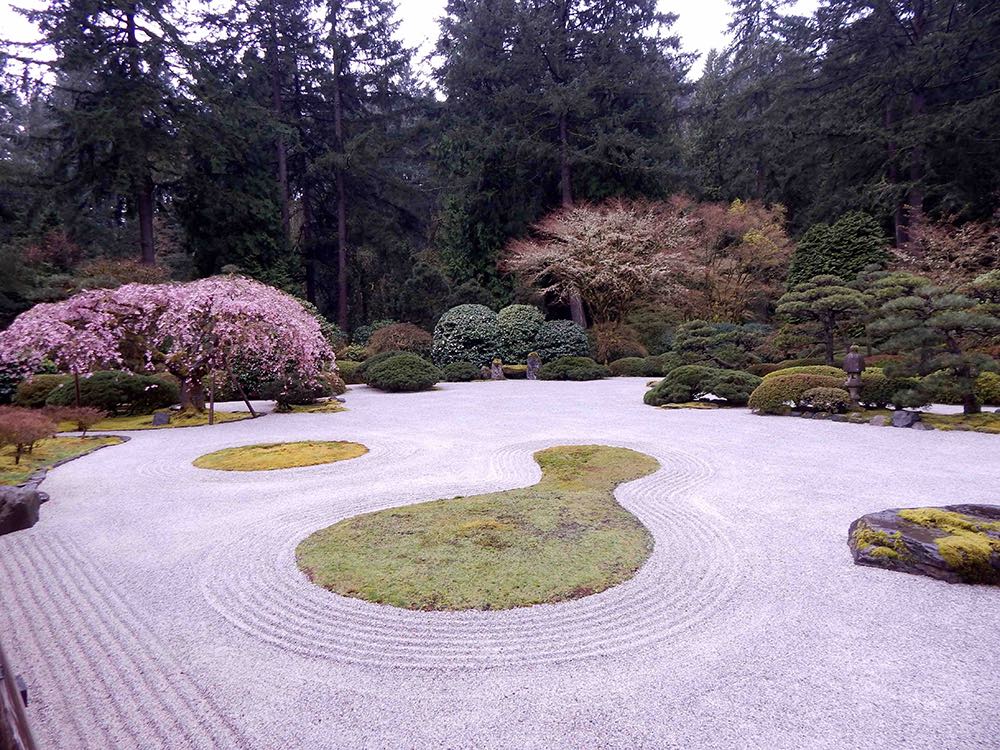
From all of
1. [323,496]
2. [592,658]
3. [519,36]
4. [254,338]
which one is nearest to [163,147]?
[254,338]

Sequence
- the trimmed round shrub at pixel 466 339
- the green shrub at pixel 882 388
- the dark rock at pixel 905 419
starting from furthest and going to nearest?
the trimmed round shrub at pixel 466 339, the green shrub at pixel 882 388, the dark rock at pixel 905 419

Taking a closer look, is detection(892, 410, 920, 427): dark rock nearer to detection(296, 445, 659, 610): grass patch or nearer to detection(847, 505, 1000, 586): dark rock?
detection(847, 505, 1000, 586): dark rock

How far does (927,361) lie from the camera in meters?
7.89

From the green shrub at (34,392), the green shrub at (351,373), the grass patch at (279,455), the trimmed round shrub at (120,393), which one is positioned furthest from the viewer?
the green shrub at (351,373)

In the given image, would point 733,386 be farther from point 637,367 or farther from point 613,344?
point 613,344

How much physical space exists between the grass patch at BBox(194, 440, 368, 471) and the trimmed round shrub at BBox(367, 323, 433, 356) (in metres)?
10.2

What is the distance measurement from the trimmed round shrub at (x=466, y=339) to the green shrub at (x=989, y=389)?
12.0 meters

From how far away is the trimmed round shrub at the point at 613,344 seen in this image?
728 inches

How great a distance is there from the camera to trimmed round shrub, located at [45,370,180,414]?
10.3m

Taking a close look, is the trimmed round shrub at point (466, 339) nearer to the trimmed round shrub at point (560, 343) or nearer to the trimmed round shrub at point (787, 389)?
the trimmed round shrub at point (560, 343)

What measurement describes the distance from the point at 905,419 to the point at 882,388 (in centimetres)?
104

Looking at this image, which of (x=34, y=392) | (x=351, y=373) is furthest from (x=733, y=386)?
(x=34, y=392)

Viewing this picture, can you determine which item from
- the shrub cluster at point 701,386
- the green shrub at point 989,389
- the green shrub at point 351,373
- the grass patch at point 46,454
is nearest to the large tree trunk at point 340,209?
the green shrub at point 351,373

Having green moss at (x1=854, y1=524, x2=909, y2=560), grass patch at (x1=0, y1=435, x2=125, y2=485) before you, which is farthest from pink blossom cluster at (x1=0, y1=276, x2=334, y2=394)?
green moss at (x1=854, y1=524, x2=909, y2=560)
